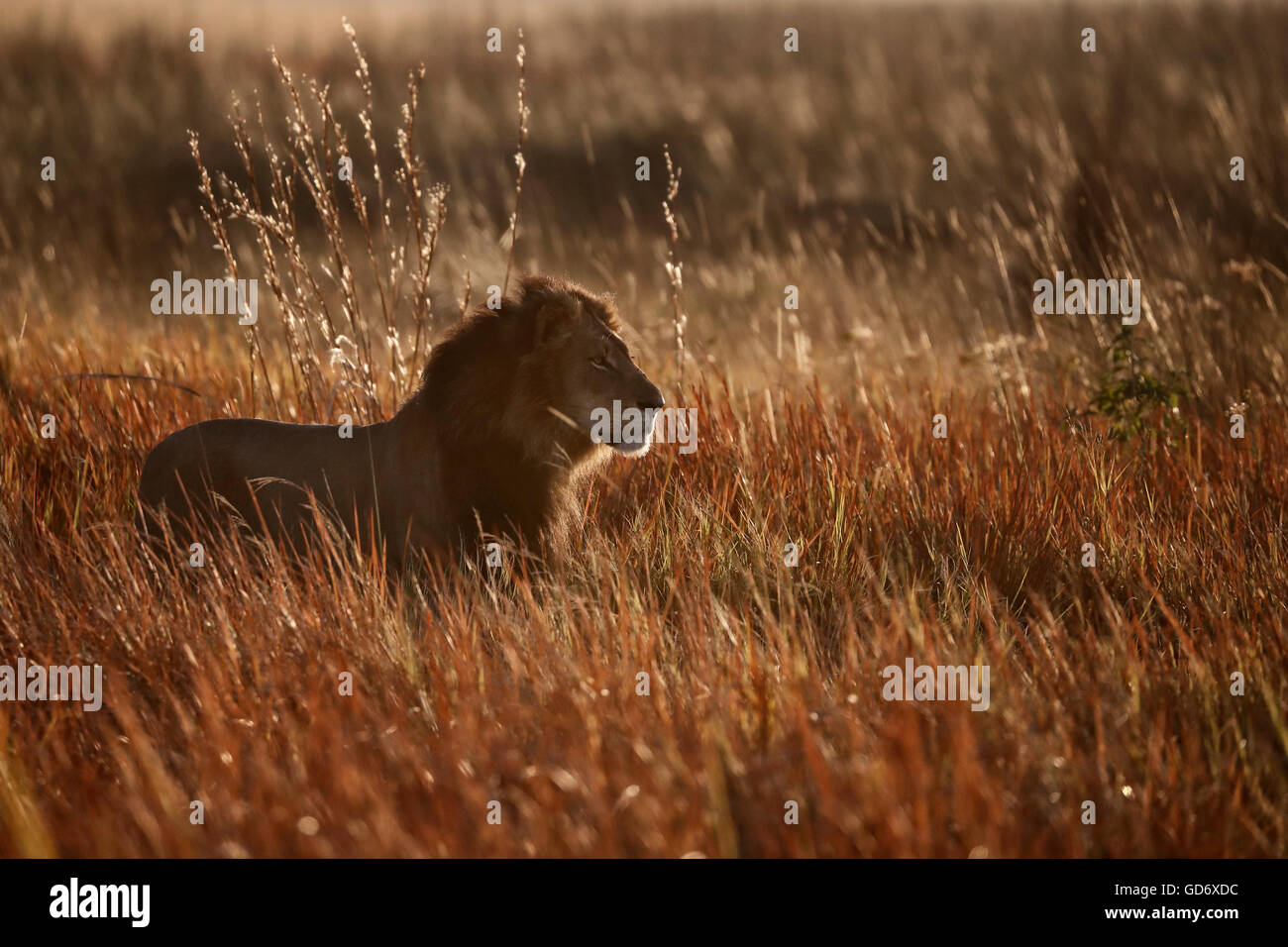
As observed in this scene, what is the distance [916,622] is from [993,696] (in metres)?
0.45

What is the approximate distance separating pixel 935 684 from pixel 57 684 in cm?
220

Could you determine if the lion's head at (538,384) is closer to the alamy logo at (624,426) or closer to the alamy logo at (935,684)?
the alamy logo at (624,426)

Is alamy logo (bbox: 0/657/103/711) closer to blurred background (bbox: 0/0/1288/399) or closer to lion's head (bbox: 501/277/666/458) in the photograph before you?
lion's head (bbox: 501/277/666/458)

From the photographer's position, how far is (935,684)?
2.93m

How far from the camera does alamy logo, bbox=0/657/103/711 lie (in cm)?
308

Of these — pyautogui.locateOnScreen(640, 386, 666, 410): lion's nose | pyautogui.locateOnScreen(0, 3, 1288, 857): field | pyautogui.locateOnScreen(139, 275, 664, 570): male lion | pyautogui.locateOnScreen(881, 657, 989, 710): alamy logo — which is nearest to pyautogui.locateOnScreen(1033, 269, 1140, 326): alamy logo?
pyautogui.locateOnScreen(0, 3, 1288, 857): field

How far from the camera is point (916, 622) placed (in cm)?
327

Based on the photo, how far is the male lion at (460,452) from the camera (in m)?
4.02

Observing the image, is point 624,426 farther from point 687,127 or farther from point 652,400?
point 687,127
